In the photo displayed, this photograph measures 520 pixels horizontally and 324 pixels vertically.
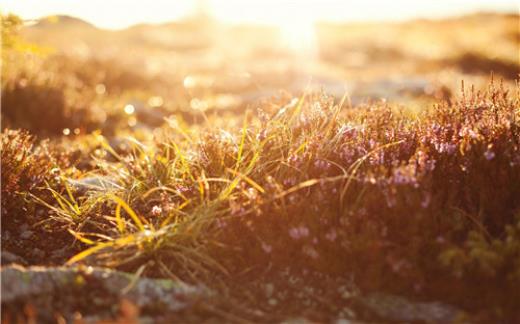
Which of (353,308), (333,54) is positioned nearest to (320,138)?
(353,308)

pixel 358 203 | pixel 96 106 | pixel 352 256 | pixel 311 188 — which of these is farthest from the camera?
pixel 96 106

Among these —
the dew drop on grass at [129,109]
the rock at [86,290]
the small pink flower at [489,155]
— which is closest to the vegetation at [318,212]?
the small pink flower at [489,155]

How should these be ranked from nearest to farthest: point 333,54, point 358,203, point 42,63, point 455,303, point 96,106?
1. point 455,303
2. point 358,203
3. point 96,106
4. point 42,63
5. point 333,54

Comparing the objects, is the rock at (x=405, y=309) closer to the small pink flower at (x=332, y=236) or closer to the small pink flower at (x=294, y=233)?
the small pink flower at (x=332, y=236)

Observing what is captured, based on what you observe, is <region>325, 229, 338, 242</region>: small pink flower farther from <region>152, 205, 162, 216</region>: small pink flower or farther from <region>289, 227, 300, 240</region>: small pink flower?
<region>152, 205, 162, 216</region>: small pink flower

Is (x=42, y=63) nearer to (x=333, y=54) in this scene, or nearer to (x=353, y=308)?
(x=353, y=308)

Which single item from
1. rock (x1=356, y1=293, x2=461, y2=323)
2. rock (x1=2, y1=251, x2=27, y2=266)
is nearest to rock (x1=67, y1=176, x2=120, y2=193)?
rock (x1=2, y1=251, x2=27, y2=266)
